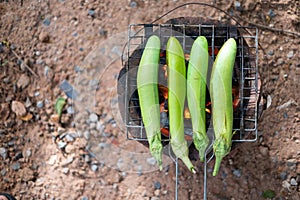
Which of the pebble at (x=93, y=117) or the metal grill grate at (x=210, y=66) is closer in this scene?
the metal grill grate at (x=210, y=66)

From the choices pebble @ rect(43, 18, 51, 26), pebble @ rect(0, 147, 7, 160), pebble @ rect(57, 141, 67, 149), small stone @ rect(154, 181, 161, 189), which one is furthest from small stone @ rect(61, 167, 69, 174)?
pebble @ rect(43, 18, 51, 26)

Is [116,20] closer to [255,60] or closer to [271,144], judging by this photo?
[255,60]

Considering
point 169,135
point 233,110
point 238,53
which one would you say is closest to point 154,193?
point 169,135

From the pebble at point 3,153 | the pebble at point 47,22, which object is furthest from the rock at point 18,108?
the pebble at point 47,22

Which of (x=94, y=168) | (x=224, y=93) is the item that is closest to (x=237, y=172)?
(x=224, y=93)

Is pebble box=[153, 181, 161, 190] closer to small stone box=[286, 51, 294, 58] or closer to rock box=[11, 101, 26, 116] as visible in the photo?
rock box=[11, 101, 26, 116]

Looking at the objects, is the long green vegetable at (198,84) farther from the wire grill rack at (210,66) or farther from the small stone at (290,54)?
the small stone at (290,54)
